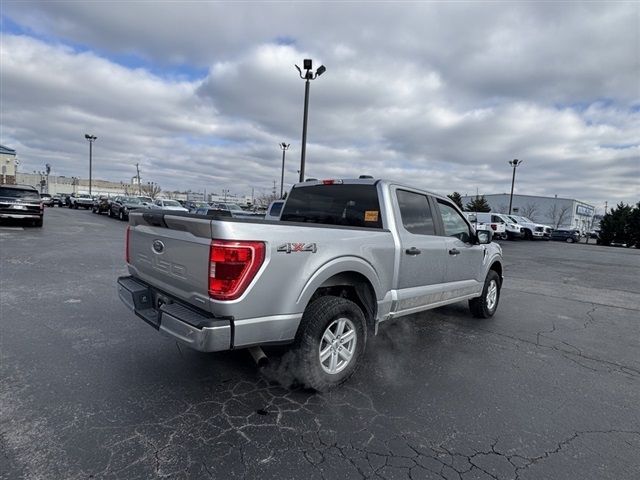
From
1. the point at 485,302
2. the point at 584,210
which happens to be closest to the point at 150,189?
the point at 584,210

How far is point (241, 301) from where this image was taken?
277 centimetres

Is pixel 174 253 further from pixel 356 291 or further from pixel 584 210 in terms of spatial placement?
pixel 584 210

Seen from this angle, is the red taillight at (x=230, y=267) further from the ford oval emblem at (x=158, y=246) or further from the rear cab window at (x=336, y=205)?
the rear cab window at (x=336, y=205)

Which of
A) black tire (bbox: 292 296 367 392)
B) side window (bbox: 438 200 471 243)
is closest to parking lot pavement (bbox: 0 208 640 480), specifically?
black tire (bbox: 292 296 367 392)

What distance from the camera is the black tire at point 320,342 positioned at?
319cm

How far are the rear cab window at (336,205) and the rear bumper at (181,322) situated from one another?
1974 mm

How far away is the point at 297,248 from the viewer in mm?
3020

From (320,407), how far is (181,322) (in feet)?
4.25

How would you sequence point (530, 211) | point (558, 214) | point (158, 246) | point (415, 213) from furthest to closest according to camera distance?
1. point (558, 214)
2. point (530, 211)
3. point (415, 213)
4. point (158, 246)

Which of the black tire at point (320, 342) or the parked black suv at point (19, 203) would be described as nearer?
the black tire at point (320, 342)

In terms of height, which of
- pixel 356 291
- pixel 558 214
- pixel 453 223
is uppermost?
pixel 558 214

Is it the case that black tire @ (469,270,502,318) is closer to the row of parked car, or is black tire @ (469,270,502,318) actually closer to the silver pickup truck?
the silver pickup truck

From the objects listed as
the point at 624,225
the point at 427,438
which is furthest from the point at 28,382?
the point at 624,225

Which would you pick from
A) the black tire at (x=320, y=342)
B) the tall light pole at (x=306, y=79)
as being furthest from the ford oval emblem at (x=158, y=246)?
the tall light pole at (x=306, y=79)
